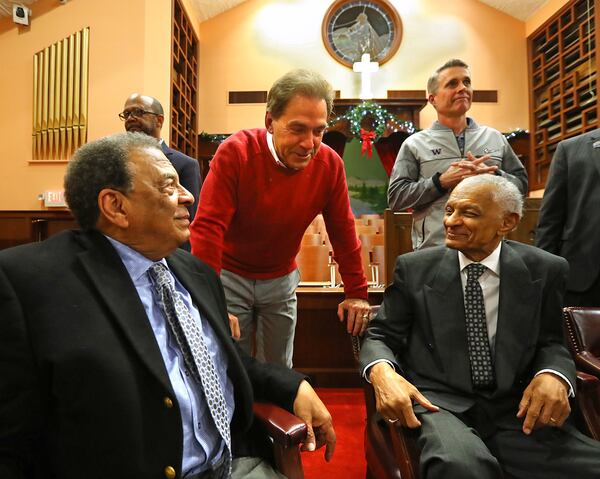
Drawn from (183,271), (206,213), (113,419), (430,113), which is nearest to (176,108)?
(430,113)

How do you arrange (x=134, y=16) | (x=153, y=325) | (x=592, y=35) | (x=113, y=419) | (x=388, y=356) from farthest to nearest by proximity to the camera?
(x=592, y=35)
(x=134, y=16)
(x=388, y=356)
(x=153, y=325)
(x=113, y=419)

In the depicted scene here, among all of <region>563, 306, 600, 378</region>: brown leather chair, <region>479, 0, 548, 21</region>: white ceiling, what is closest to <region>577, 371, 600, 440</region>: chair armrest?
<region>563, 306, 600, 378</region>: brown leather chair

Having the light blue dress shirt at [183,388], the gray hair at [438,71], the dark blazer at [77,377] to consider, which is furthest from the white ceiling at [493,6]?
the dark blazer at [77,377]

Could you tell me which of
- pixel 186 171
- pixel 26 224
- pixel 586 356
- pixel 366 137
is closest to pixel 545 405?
pixel 586 356

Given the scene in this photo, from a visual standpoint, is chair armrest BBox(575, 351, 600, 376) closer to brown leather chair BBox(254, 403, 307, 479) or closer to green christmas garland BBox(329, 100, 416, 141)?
brown leather chair BBox(254, 403, 307, 479)

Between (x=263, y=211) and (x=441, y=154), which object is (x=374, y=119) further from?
(x=263, y=211)

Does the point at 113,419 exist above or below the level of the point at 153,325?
below

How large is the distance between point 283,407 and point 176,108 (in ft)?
19.5

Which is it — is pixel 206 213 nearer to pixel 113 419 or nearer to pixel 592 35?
pixel 113 419

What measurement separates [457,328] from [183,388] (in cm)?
90

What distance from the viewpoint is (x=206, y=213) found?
5.57 feet

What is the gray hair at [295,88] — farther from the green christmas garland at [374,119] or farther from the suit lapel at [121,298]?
the green christmas garland at [374,119]

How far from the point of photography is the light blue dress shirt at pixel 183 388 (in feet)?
3.52

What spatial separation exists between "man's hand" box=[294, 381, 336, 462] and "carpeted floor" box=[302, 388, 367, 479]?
108 cm
